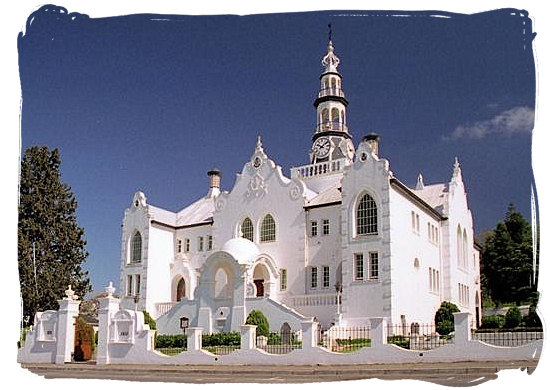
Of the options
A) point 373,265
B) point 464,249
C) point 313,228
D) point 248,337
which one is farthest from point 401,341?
point 313,228

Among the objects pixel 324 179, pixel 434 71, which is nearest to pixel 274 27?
pixel 434 71

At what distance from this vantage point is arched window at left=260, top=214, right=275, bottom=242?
19672 millimetres

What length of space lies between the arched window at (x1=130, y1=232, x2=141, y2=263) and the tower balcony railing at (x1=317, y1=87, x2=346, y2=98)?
5326 millimetres

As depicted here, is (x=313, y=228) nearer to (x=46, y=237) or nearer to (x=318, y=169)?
(x=318, y=169)

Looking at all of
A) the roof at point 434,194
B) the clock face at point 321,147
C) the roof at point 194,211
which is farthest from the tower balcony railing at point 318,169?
the roof at point 434,194

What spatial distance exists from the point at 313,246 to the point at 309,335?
828 cm

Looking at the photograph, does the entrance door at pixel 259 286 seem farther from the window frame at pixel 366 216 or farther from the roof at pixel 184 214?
the roof at pixel 184 214

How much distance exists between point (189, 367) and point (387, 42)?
5.48m

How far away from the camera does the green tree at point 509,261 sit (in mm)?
8289

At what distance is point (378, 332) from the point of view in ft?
34.7

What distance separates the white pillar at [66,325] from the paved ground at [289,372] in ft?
1.53

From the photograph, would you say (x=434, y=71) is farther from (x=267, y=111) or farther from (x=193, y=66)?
(x=193, y=66)

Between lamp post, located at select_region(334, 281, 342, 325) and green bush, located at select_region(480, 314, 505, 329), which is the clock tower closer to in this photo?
green bush, located at select_region(480, 314, 505, 329)

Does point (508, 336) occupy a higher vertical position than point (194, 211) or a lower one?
lower
